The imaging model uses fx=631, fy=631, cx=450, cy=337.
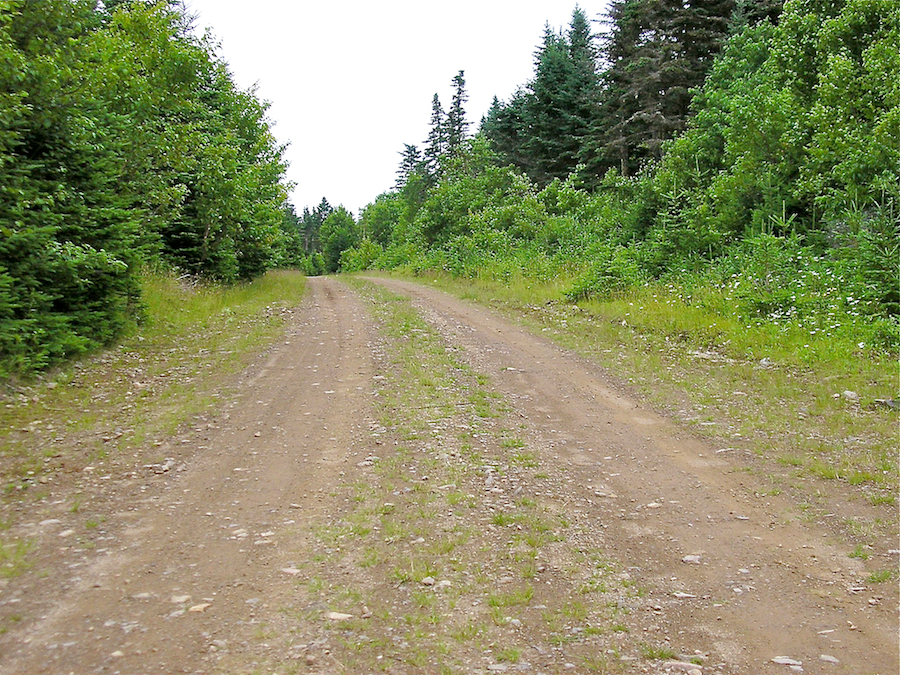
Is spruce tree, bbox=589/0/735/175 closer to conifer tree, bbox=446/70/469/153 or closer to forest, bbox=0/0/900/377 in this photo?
forest, bbox=0/0/900/377

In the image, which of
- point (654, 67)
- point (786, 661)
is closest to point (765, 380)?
point (786, 661)

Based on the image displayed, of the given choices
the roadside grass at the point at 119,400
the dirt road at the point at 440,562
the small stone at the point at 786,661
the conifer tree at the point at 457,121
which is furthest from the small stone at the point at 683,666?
the conifer tree at the point at 457,121

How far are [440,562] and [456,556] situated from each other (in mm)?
132

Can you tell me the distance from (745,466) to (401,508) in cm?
309

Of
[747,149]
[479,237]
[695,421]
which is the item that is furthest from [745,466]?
[479,237]

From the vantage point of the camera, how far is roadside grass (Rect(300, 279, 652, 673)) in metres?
3.26

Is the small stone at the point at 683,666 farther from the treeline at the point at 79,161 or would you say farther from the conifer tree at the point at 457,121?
the conifer tree at the point at 457,121

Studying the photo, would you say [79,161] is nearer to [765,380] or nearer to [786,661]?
[765,380]

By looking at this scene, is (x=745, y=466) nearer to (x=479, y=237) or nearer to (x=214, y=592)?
(x=214, y=592)

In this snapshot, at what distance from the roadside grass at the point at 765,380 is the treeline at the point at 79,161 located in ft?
25.3

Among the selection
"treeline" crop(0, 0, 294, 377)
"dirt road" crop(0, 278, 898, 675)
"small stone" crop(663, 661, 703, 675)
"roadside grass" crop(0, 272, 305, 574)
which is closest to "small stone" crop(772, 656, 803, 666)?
"dirt road" crop(0, 278, 898, 675)

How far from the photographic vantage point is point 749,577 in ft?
12.6

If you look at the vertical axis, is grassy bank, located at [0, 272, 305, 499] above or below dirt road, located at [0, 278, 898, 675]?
above

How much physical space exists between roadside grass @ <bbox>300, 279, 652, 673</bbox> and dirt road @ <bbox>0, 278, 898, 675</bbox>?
16 millimetres
